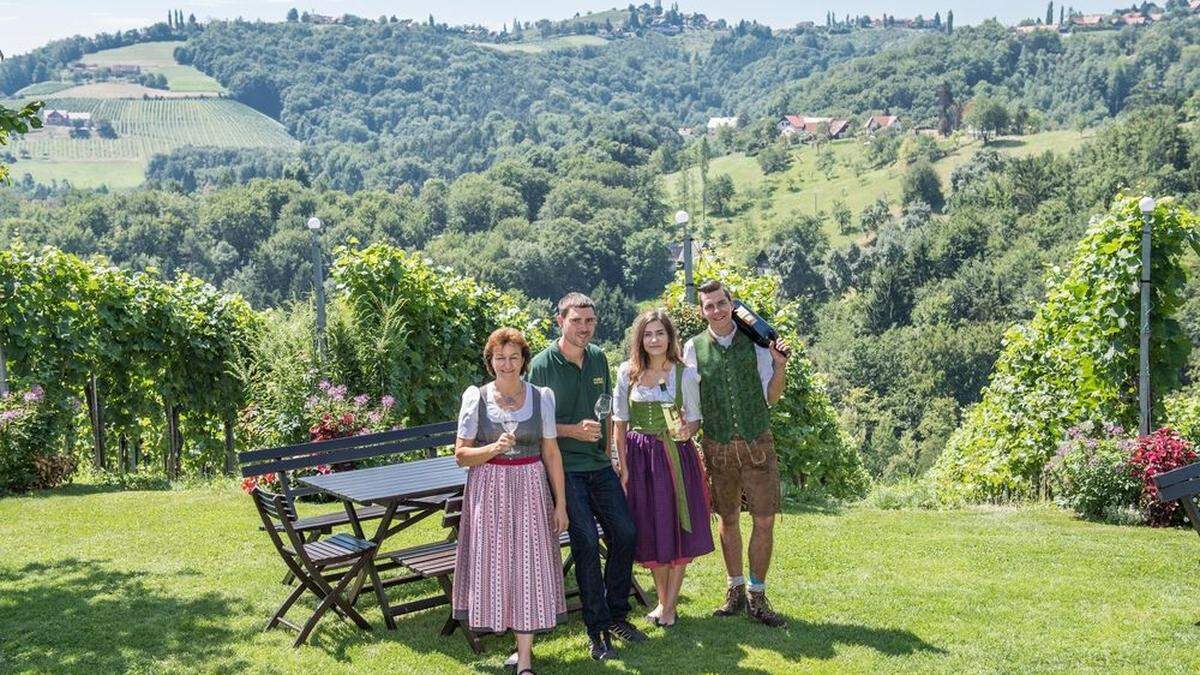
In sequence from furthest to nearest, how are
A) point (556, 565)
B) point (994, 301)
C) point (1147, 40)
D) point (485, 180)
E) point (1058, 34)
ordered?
point (1058, 34), point (1147, 40), point (485, 180), point (994, 301), point (556, 565)

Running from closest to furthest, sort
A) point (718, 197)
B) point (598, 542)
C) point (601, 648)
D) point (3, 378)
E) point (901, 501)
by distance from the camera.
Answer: point (598, 542)
point (601, 648)
point (901, 501)
point (3, 378)
point (718, 197)

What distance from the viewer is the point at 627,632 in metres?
5.42

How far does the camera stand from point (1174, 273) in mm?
9930

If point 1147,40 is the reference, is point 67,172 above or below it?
below

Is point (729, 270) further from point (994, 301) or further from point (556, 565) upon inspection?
point (994, 301)

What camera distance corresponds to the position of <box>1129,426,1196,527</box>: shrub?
8.43 metres

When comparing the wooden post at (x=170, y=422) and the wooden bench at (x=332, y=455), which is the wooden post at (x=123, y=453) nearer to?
the wooden post at (x=170, y=422)

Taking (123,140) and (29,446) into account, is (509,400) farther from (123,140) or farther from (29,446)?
(123,140)

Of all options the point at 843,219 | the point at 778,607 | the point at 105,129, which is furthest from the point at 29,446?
the point at 105,129

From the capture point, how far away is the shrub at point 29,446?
1025 cm

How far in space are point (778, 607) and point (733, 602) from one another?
1.09 feet

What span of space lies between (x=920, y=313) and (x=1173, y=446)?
213ft

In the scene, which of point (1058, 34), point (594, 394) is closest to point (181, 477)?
point (594, 394)

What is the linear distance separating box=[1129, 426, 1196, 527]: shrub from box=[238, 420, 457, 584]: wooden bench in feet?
16.9
